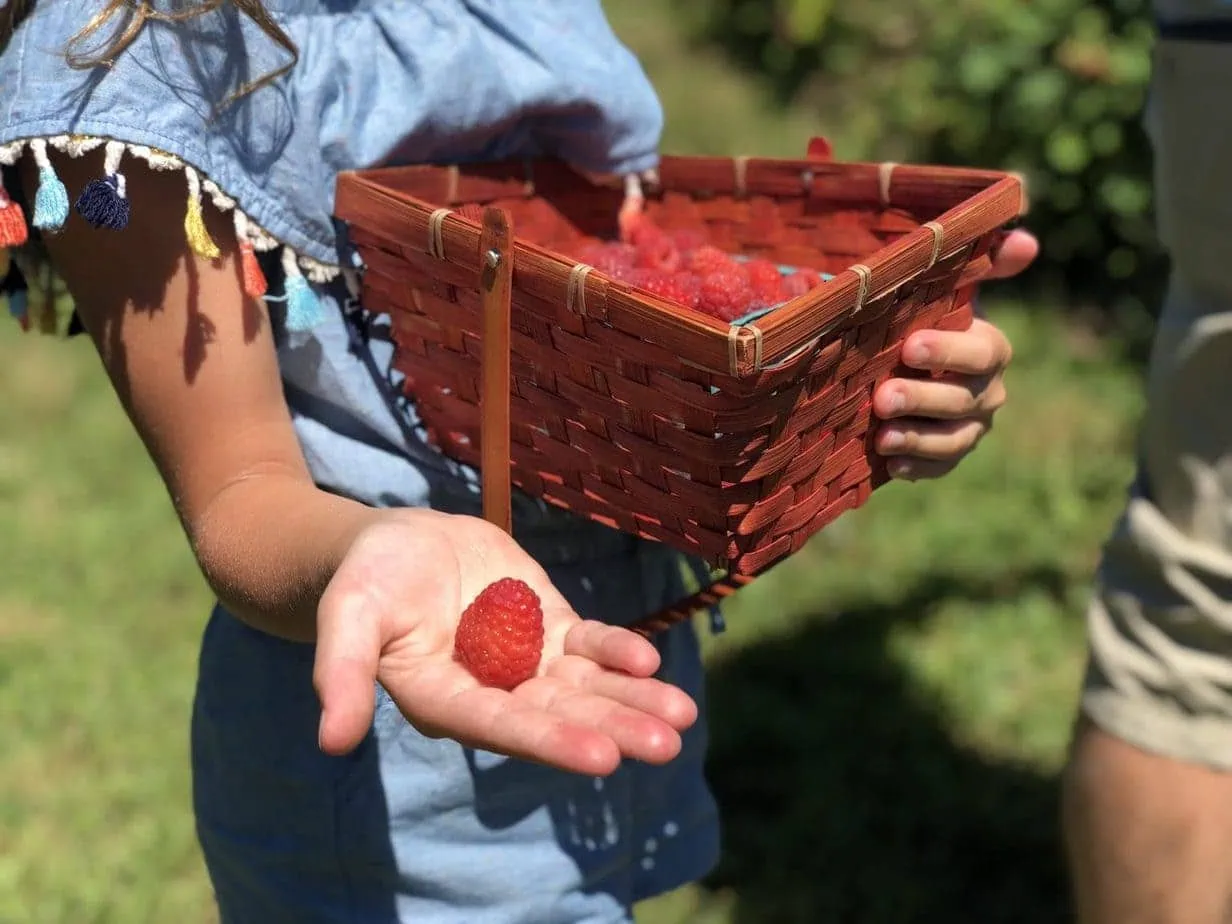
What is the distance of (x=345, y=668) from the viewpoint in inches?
28.4

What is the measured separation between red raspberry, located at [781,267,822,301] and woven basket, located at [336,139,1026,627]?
0.09 meters

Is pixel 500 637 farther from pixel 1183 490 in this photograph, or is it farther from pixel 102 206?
pixel 1183 490

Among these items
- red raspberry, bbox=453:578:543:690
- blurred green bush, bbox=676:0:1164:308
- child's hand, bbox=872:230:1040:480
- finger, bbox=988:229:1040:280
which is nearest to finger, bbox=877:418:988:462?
child's hand, bbox=872:230:1040:480

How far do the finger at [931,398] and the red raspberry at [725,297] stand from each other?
0.12 m

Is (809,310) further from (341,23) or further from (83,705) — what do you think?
(83,705)

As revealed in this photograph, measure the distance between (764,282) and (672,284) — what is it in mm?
85

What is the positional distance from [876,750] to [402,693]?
1.50m

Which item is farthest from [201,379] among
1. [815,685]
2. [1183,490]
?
[815,685]

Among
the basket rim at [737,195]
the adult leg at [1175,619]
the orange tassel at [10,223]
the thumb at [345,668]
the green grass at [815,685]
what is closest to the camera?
the thumb at [345,668]

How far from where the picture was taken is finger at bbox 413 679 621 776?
73cm

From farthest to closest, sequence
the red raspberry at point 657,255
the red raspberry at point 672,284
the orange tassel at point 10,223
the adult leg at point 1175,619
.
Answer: the adult leg at point 1175,619 → the red raspberry at point 657,255 → the red raspberry at point 672,284 → the orange tassel at point 10,223

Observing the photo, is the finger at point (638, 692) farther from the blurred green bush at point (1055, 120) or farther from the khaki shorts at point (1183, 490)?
the blurred green bush at point (1055, 120)

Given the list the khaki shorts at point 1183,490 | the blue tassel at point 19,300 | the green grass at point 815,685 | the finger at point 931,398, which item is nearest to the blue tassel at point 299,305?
the blue tassel at point 19,300

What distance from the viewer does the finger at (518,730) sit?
729mm
